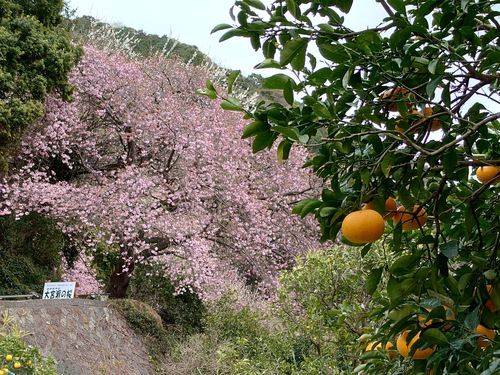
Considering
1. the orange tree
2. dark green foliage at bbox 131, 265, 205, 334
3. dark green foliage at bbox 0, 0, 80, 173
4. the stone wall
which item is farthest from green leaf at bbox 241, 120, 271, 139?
dark green foliage at bbox 131, 265, 205, 334

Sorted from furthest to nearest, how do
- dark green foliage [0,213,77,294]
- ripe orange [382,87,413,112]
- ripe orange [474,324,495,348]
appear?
dark green foliage [0,213,77,294]
ripe orange [382,87,413,112]
ripe orange [474,324,495,348]

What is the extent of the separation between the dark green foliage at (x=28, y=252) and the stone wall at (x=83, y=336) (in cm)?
118

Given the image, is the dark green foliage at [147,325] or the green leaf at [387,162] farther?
the dark green foliage at [147,325]

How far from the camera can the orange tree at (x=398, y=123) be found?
129 cm

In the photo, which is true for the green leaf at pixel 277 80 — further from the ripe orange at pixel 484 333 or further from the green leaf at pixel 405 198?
the ripe orange at pixel 484 333

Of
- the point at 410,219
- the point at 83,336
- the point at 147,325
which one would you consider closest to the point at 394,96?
the point at 410,219

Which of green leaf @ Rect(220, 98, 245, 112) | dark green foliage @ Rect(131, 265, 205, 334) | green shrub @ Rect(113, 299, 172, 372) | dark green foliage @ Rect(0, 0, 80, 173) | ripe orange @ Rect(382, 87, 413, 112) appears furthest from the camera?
dark green foliage @ Rect(131, 265, 205, 334)

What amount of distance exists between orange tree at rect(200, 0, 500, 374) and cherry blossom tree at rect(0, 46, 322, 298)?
256 inches

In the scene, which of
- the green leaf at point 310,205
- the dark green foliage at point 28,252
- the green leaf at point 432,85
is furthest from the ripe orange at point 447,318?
the dark green foliage at point 28,252

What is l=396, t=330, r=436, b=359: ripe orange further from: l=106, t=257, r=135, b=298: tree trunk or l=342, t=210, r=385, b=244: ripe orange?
l=106, t=257, r=135, b=298: tree trunk

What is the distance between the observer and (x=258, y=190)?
30.9 ft

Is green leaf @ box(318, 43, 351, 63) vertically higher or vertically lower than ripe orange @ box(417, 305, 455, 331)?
higher

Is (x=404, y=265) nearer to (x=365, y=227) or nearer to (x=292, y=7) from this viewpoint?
(x=365, y=227)

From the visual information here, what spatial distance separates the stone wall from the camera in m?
6.29
